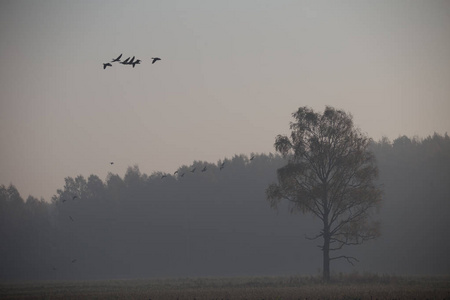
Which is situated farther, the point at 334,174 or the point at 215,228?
the point at 215,228

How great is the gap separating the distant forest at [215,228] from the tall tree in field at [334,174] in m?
45.4

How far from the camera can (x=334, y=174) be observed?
5050 centimetres

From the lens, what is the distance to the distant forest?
105875mm

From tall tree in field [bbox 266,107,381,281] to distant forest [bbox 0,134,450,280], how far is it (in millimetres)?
45430

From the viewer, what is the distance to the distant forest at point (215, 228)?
10588 cm

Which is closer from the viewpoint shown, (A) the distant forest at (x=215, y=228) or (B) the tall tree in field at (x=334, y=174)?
(B) the tall tree in field at (x=334, y=174)

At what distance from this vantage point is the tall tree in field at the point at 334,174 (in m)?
49.4

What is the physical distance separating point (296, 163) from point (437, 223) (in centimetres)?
6059

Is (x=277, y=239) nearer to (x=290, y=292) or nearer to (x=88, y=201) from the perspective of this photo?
(x=88, y=201)

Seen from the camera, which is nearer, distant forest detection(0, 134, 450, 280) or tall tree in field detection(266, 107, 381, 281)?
tall tree in field detection(266, 107, 381, 281)

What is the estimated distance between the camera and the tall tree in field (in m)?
49.4

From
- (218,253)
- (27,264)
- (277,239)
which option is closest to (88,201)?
(27,264)

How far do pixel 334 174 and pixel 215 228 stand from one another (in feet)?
253

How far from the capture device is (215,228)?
410 feet
